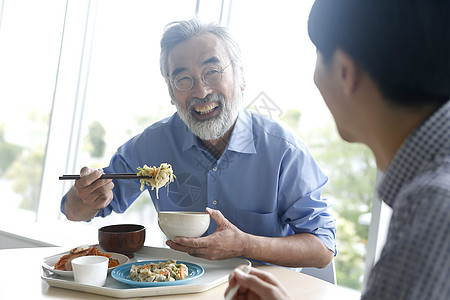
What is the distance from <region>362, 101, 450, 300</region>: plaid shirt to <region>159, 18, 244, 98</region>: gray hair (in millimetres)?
1418

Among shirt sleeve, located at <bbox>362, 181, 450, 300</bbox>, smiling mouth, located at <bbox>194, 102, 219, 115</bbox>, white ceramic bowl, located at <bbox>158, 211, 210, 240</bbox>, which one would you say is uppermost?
smiling mouth, located at <bbox>194, 102, 219, 115</bbox>

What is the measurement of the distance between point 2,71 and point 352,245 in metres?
4.70

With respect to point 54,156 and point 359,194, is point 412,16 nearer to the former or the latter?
point 54,156

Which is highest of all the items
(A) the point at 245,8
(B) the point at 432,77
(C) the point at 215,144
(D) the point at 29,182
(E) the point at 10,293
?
(A) the point at 245,8

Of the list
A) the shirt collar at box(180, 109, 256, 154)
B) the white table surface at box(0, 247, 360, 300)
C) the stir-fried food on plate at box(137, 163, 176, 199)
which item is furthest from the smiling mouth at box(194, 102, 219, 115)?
the white table surface at box(0, 247, 360, 300)

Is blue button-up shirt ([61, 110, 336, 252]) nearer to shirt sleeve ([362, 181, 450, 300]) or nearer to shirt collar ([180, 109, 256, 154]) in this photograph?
shirt collar ([180, 109, 256, 154])

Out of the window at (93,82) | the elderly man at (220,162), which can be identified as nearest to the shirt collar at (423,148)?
the elderly man at (220,162)

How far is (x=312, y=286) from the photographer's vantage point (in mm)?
1379

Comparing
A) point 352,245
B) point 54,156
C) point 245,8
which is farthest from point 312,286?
point 352,245

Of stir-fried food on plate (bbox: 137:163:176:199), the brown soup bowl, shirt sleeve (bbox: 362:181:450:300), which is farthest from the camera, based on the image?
stir-fried food on plate (bbox: 137:163:176:199)

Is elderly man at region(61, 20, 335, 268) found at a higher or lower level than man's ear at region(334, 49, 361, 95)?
lower

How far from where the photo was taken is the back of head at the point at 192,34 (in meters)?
2.04

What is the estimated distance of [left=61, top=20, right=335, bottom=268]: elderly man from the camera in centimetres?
181

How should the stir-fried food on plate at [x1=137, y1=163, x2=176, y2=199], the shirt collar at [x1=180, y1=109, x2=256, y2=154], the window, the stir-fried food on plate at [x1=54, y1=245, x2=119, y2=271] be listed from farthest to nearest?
the window, the shirt collar at [x1=180, y1=109, x2=256, y2=154], the stir-fried food on plate at [x1=137, y1=163, x2=176, y2=199], the stir-fried food on plate at [x1=54, y1=245, x2=119, y2=271]
